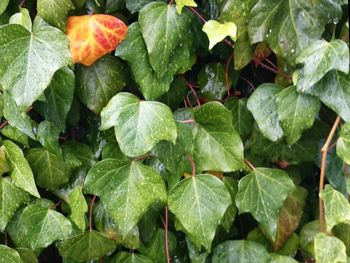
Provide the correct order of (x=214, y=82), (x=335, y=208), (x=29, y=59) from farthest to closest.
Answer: (x=214, y=82) → (x=335, y=208) → (x=29, y=59)

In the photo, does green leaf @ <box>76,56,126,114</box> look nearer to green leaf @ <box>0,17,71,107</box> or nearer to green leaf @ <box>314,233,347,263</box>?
green leaf @ <box>0,17,71,107</box>

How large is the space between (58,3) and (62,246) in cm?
42

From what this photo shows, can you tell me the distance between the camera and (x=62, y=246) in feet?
3.14

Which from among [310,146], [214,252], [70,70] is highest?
[70,70]

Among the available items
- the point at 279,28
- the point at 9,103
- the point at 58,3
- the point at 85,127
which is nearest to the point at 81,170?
the point at 85,127

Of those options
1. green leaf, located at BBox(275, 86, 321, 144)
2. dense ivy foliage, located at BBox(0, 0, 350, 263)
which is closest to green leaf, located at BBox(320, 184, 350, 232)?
dense ivy foliage, located at BBox(0, 0, 350, 263)

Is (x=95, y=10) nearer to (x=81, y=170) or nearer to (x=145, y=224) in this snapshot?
(x=81, y=170)

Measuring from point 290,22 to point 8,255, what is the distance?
0.63 meters

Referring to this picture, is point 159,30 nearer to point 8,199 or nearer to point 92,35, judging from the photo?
point 92,35

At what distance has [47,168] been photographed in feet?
3.17

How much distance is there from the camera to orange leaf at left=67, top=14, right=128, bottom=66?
871 mm

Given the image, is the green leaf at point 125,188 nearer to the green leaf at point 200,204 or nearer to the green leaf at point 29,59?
the green leaf at point 200,204

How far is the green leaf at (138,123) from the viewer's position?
810 mm

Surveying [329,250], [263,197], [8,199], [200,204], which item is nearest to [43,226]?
[8,199]
